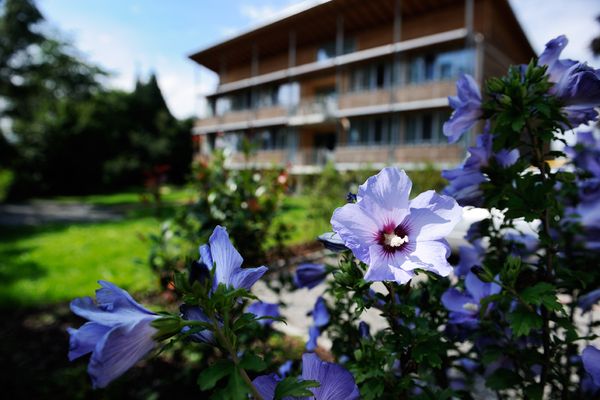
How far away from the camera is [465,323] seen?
1037 mm

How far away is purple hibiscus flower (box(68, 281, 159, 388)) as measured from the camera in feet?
1.70

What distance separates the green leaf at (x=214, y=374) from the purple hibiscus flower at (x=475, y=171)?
700 millimetres

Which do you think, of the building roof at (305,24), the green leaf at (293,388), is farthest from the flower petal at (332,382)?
the building roof at (305,24)

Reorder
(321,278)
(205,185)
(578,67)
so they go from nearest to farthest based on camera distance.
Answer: (578,67)
(321,278)
(205,185)

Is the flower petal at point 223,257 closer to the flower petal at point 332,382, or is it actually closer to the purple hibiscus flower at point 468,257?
the flower petal at point 332,382

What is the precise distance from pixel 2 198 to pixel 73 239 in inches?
503

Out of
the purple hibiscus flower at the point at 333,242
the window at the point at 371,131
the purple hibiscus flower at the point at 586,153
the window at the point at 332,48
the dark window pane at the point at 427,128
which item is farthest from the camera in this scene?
the window at the point at 332,48

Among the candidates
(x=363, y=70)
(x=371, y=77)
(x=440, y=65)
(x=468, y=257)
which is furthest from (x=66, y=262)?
(x=363, y=70)

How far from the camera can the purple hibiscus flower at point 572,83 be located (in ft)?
2.76

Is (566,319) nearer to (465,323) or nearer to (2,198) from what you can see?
(465,323)

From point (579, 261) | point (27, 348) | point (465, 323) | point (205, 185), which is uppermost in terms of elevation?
point (205, 185)

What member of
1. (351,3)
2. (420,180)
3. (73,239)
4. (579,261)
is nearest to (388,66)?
(351,3)

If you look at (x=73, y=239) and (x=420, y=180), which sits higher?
(x=420, y=180)

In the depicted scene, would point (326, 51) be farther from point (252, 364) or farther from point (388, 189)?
point (252, 364)
